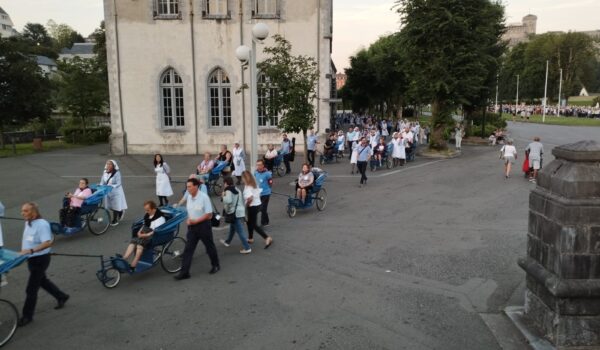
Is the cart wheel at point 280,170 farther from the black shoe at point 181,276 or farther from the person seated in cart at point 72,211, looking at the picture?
the black shoe at point 181,276

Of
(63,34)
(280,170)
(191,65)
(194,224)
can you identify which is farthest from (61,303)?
(63,34)

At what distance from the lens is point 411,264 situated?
908cm

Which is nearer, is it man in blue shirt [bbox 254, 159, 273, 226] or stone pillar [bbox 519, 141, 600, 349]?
stone pillar [bbox 519, 141, 600, 349]

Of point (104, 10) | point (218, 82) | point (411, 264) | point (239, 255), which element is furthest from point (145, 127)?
point (411, 264)

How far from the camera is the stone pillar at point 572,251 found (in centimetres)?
571

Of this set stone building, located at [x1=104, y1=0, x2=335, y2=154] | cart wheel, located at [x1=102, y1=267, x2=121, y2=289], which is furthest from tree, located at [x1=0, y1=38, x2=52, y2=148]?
cart wheel, located at [x1=102, y1=267, x2=121, y2=289]

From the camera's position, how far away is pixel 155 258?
8797 mm

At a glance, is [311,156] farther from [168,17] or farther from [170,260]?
[168,17]

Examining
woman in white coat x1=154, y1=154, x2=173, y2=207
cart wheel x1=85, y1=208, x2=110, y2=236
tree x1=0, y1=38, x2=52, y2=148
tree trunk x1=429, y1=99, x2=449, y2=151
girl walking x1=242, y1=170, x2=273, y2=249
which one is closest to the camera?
girl walking x1=242, y1=170, x2=273, y2=249

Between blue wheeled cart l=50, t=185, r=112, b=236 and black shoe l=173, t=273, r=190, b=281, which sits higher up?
blue wheeled cart l=50, t=185, r=112, b=236

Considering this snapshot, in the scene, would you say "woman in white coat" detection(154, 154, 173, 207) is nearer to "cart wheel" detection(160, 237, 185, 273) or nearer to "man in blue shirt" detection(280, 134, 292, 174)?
"cart wheel" detection(160, 237, 185, 273)

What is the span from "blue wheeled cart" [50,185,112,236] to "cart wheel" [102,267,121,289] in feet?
9.84

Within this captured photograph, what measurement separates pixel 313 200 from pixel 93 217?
6090 mm

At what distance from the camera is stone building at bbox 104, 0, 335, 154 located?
92.0 feet
